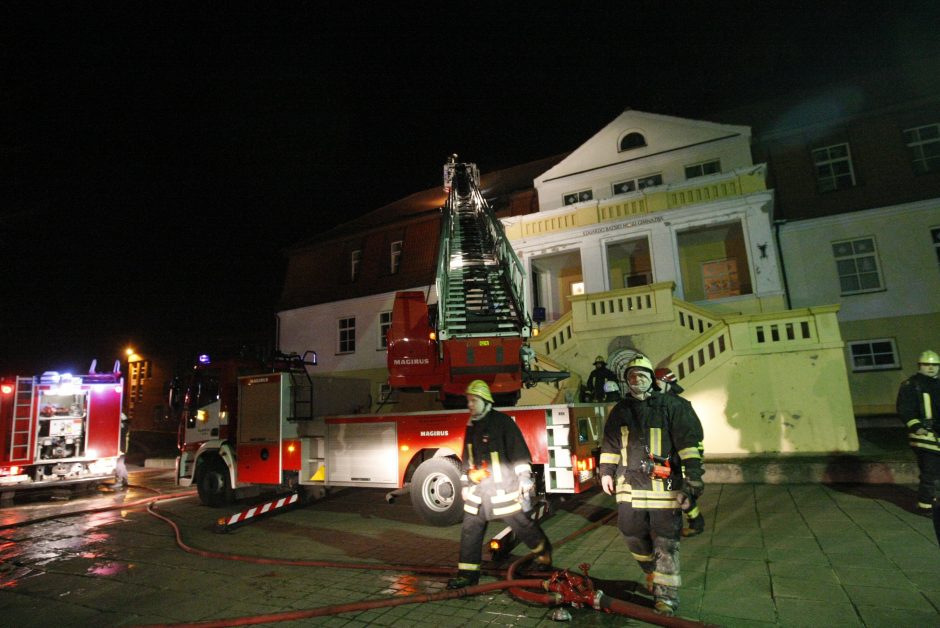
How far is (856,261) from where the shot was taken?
1514cm

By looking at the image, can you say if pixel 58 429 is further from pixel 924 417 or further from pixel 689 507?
pixel 924 417

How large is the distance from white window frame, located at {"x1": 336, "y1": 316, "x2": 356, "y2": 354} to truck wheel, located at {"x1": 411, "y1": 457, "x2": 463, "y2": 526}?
15404 millimetres

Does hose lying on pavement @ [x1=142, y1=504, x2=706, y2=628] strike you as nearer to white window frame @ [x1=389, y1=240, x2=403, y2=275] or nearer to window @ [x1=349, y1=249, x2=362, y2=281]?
white window frame @ [x1=389, y1=240, x2=403, y2=275]

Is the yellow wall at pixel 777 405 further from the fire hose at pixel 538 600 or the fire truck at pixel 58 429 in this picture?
the fire truck at pixel 58 429

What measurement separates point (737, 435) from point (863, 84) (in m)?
15.6

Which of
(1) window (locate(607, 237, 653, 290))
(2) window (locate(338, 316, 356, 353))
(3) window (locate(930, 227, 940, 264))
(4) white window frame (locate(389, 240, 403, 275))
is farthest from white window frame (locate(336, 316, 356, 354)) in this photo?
(3) window (locate(930, 227, 940, 264))

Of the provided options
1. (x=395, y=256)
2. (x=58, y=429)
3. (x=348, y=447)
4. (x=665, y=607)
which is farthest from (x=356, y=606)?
(x=395, y=256)

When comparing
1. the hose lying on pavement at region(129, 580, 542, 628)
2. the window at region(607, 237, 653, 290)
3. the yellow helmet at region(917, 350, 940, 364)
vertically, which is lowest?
the hose lying on pavement at region(129, 580, 542, 628)

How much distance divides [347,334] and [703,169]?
15.5 metres

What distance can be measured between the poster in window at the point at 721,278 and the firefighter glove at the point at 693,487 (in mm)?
15745

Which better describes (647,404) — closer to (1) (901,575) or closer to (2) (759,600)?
(2) (759,600)

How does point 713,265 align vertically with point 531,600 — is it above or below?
above

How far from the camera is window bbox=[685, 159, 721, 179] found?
16.3 m

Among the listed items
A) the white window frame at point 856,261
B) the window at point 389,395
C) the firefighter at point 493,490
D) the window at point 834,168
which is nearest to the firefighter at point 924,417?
the firefighter at point 493,490
